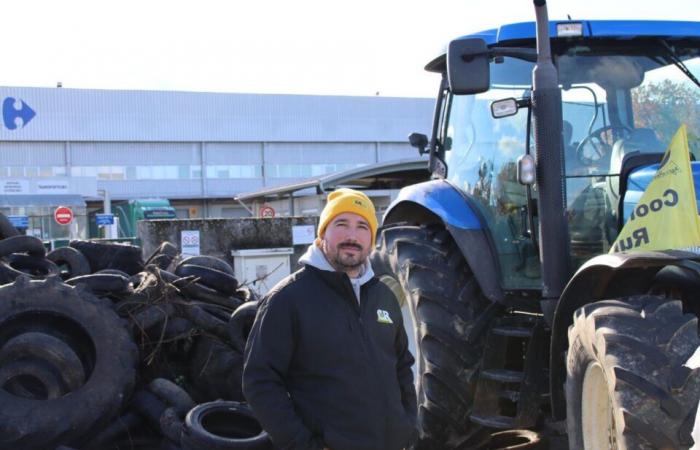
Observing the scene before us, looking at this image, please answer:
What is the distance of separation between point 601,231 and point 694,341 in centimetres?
149

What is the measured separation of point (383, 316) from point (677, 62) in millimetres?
2683

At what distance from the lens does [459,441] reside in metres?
4.79

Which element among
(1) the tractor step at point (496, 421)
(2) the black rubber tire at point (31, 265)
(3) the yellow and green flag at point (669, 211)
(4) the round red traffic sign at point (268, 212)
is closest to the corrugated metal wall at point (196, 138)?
(4) the round red traffic sign at point (268, 212)

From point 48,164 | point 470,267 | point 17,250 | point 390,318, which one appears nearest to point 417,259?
point 470,267

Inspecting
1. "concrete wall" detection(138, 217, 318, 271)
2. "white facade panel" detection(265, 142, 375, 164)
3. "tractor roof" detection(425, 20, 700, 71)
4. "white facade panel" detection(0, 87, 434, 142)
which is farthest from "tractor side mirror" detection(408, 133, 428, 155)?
"white facade panel" detection(265, 142, 375, 164)

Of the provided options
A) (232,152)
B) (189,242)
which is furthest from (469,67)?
(232,152)

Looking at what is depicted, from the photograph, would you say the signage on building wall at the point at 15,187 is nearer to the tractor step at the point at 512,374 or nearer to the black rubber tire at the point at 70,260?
the black rubber tire at the point at 70,260

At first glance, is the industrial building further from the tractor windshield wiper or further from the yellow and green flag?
the yellow and green flag

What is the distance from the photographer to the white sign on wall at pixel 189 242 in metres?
12.1

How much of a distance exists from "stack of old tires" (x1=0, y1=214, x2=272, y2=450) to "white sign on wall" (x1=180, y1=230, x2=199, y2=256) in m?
4.99

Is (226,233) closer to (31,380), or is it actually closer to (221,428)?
(31,380)

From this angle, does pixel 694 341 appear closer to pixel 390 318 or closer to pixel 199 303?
pixel 390 318

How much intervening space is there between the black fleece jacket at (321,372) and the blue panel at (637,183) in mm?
1884

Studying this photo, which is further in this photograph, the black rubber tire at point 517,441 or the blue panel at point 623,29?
the black rubber tire at point 517,441
